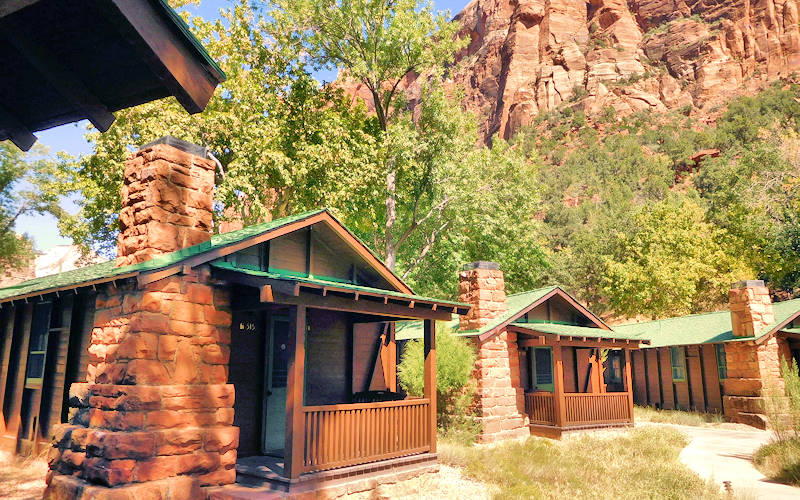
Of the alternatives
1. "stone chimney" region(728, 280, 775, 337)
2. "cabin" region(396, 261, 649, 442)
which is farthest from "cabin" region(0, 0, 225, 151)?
"stone chimney" region(728, 280, 775, 337)

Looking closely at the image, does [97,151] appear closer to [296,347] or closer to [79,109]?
[296,347]

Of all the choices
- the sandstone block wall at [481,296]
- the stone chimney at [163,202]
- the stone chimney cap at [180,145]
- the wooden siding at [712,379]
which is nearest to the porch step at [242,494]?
the stone chimney at [163,202]

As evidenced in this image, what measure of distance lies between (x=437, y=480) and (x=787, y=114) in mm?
77637

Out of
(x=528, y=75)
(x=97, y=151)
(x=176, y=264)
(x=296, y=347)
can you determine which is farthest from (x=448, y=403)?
(x=528, y=75)

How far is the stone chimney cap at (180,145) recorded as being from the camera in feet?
27.8

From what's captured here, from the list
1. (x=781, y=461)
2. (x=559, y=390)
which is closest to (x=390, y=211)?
(x=559, y=390)

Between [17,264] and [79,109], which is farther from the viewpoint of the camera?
[17,264]

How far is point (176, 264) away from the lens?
7.88 meters

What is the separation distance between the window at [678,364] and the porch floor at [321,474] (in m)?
16.3

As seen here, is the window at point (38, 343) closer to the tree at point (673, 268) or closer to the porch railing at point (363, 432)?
the porch railing at point (363, 432)

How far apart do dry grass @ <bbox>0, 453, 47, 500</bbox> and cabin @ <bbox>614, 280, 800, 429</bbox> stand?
1840 centimetres

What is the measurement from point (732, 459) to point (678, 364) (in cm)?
1064

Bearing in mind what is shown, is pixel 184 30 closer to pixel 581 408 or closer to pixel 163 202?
pixel 163 202

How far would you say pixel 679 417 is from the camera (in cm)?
2069
